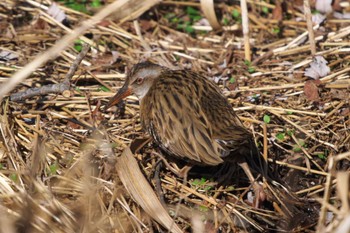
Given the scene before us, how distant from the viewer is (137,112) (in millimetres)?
5980

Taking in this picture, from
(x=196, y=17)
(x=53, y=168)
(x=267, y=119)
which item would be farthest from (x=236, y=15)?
(x=53, y=168)

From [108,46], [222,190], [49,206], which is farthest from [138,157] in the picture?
[108,46]

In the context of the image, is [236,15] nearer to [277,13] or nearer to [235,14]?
[235,14]

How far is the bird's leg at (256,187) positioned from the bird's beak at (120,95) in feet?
3.92

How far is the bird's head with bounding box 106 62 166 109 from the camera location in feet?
18.7

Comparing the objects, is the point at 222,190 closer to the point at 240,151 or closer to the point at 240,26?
the point at 240,151

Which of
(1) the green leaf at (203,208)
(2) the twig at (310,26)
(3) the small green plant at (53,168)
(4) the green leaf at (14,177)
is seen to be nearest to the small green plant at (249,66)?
(2) the twig at (310,26)

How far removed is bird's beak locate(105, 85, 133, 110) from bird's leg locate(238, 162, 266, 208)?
3.92 ft

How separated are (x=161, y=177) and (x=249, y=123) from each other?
86cm

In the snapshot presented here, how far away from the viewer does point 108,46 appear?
6.84m

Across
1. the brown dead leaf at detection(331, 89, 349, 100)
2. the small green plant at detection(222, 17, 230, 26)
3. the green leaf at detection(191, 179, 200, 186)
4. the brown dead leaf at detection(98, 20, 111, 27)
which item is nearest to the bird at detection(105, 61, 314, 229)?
the green leaf at detection(191, 179, 200, 186)

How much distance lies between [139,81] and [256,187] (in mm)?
1306

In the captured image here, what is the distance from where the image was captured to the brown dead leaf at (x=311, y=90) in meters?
5.88

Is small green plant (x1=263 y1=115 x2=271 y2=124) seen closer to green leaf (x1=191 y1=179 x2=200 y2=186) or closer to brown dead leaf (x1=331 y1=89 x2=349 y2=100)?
brown dead leaf (x1=331 y1=89 x2=349 y2=100)
